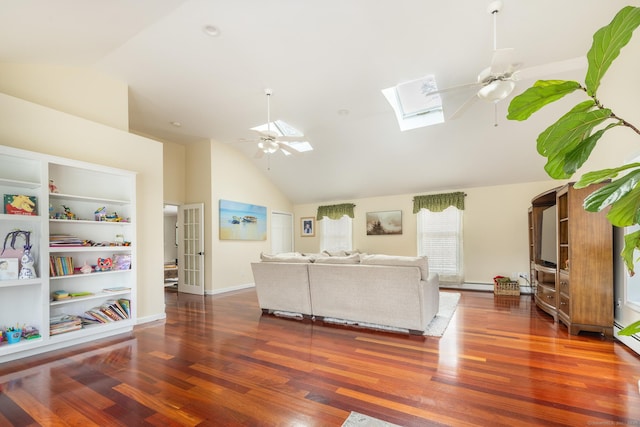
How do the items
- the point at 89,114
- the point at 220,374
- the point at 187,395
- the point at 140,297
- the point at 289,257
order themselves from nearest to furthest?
the point at 187,395, the point at 220,374, the point at 89,114, the point at 140,297, the point at 289,257

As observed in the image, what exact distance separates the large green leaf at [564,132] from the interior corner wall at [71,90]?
15.7 feet

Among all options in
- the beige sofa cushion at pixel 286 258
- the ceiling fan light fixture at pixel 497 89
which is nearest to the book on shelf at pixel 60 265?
the beige sofa cushion at pixel 286 258

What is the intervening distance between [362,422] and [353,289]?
1993mm

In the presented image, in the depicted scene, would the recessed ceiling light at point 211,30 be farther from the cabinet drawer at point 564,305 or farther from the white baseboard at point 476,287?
the white baseboard at point 476,287

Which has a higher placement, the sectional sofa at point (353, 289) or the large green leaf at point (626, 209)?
the large green leaf at point (626, 209)

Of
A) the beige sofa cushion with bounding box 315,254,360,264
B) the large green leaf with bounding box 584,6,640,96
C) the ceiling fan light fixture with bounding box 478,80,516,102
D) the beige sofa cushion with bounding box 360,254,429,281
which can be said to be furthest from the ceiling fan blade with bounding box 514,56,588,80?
the large green leaf with bounding box 584,6,640,96

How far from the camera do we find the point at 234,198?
6836 millimetres

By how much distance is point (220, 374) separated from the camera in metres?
2.53

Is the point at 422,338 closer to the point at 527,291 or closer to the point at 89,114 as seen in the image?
the point at 527,291

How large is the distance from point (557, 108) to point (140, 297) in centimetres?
671

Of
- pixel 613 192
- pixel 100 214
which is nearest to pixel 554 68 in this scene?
pixel 613 192

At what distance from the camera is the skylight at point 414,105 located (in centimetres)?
464

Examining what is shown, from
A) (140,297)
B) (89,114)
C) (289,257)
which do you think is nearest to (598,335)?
(289,257)

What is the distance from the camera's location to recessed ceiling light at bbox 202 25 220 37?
312 centimetres
